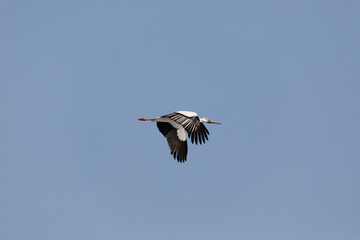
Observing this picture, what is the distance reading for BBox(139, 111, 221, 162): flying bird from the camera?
30.1 m

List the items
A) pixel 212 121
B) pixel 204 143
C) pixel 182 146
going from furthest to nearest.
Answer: pixel 212 121 → pixel 182 146 → pixel 204 143

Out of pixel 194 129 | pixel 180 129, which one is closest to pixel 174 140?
pixel 180 129

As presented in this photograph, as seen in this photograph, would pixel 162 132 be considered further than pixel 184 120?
Yes

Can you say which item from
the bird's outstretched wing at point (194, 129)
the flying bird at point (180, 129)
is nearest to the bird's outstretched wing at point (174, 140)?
the flying bird at point (180, 129)

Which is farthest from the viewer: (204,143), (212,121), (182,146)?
(212,121)

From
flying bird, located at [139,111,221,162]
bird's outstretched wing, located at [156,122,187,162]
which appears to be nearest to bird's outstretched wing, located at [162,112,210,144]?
flying bird, located at [139,111,221,162]

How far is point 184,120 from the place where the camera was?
30.5 meters

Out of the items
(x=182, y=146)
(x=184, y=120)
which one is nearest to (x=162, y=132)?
(x=182, y=146)

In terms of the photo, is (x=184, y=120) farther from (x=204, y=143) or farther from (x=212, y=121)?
(x=212, y=121)

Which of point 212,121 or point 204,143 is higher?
point 212,121

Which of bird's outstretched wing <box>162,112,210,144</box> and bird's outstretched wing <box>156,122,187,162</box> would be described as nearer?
bird's outstretched wing <box>162,112,210,144</box>

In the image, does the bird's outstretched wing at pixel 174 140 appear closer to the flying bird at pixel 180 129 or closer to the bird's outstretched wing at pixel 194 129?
the flying bird at pixel 180 129

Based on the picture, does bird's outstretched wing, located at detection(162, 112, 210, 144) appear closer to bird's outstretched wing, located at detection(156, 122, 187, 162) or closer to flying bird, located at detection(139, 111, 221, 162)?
flying bird, located at detection(139, 111, 221, 162)

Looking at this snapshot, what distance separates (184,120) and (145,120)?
561cm
